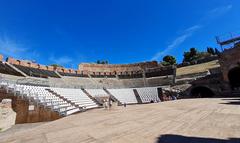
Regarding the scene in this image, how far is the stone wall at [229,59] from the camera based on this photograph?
16.3 meters

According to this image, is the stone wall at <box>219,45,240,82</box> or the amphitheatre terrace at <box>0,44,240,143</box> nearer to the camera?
the amphitheatre terrace at <box>0,44,240,143</box>

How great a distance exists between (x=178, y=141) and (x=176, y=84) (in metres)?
23.5

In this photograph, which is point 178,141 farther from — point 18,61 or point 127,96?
point 18,61

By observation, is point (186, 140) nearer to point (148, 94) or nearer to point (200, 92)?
point (148, 94)

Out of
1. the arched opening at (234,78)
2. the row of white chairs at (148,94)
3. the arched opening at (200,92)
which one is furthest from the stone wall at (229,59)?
the row of white chairs at (148,94)

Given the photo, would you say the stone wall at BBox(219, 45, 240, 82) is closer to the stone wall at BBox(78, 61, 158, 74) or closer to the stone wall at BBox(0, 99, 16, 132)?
the stone wall at BBox(0, 99, 16, 132)

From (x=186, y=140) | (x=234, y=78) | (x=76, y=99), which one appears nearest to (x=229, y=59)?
(x=234, y=78)

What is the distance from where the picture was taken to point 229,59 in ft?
55.6

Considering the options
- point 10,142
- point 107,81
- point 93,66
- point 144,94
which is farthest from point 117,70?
point 10,142

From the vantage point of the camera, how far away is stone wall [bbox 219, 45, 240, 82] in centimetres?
1627

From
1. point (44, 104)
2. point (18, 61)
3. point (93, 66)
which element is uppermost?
point (93, 66)

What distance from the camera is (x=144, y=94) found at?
24.0 m

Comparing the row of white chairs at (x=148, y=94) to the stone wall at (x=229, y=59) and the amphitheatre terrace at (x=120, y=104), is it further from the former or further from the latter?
the stone wall at (x=229, y=59)

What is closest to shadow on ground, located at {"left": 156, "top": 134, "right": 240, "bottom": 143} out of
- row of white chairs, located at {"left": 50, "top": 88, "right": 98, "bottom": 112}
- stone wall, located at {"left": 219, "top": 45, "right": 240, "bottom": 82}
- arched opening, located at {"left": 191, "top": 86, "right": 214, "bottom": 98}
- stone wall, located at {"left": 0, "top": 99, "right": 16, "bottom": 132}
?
stone wall, located at {"left": 0, "top": 99, "right": 16, "bottom": 132}
